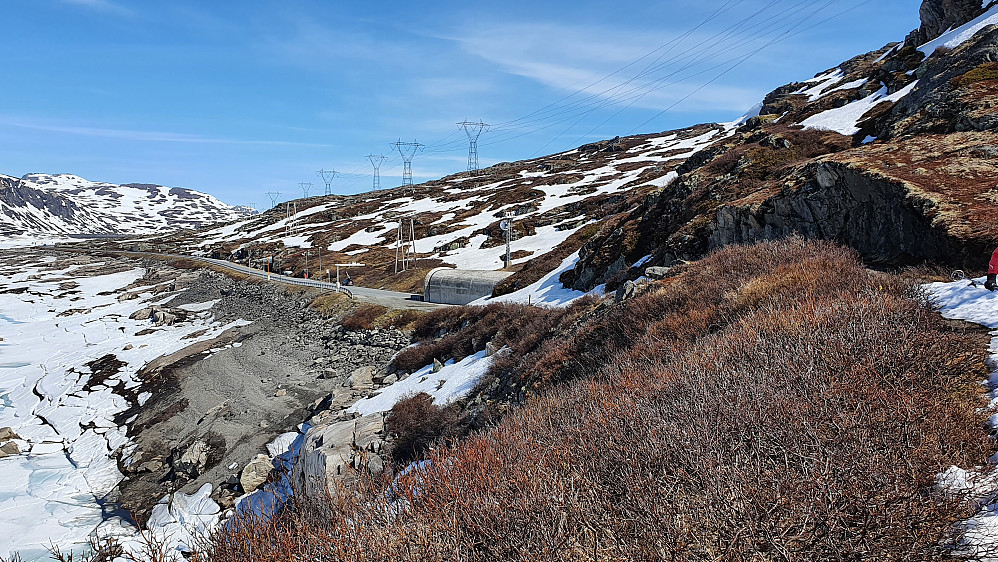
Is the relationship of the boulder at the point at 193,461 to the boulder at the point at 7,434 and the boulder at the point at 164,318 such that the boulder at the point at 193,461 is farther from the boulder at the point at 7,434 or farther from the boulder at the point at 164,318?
the boulder at the point at 164,318

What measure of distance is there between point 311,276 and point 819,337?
66.3 meters

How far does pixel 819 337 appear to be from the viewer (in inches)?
233

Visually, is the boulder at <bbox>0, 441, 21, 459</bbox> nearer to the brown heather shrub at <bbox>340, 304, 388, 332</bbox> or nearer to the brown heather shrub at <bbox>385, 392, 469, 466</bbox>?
the brown heather shrub at <bbox>340, 304, 388, 332</bbox>

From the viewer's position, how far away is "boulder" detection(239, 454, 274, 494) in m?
15.6

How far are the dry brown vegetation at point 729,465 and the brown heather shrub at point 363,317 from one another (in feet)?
91.6

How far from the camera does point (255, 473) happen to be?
16.1 m

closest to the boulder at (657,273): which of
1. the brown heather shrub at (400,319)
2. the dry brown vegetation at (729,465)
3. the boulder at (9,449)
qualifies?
the dry brown vegetation at (729,465)

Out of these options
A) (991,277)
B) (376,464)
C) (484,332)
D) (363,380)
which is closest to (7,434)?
(363,380)

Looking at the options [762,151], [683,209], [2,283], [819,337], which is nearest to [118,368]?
[683,209]

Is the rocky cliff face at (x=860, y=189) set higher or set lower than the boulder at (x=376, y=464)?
higher

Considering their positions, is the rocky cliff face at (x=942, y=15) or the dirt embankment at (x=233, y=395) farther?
the rocky cliff face at (x=942, y=15)

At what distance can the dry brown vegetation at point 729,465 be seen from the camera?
10.5 feet

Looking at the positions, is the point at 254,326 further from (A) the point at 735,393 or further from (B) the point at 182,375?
(A) the point at 735,393

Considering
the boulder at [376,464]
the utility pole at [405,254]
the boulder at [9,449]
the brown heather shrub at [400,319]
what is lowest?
the boulder at [9,449]
